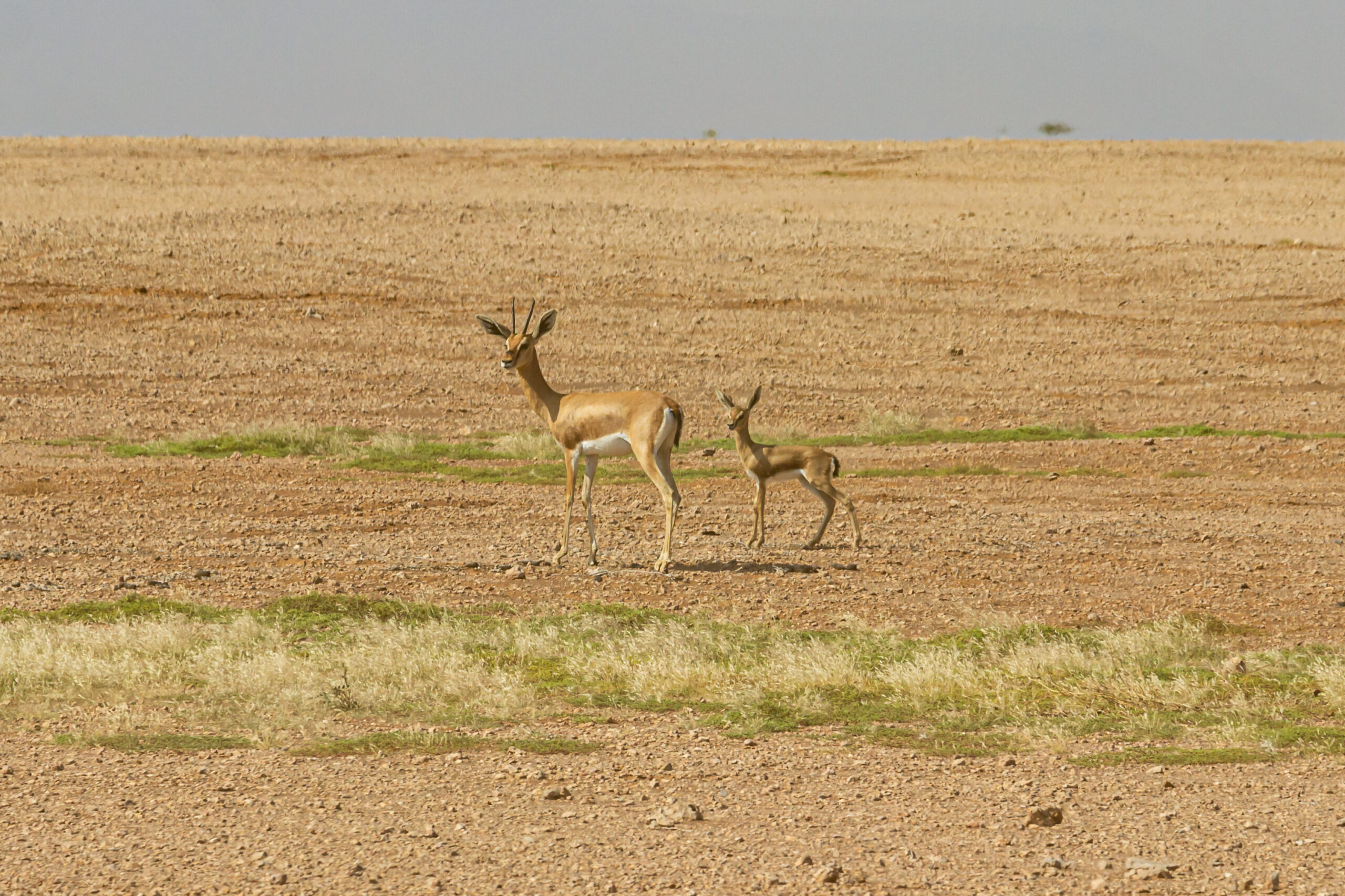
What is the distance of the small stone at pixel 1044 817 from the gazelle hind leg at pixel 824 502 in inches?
259

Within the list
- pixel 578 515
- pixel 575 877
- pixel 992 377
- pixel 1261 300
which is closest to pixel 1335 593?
pixel 578 515

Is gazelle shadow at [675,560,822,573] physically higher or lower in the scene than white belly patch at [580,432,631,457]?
lower

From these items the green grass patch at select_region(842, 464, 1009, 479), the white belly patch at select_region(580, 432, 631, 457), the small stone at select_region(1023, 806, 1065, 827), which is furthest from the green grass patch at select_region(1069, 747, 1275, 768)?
the green grass patch at select_region(842, 464, 1009, 479)

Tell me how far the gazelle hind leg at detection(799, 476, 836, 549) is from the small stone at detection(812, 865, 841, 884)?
→ 723 cm

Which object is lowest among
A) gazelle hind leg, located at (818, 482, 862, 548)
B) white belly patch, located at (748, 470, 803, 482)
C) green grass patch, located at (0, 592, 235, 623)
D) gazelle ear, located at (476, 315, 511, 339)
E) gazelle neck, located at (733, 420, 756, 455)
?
green grass patch, located at (0, 592, 235, 623)

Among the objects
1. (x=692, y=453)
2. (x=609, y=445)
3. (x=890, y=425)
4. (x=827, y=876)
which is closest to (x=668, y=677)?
(x=827, y=876)

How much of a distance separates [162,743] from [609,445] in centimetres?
486

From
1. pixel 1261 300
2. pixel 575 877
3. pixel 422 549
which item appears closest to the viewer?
pixel 575 877

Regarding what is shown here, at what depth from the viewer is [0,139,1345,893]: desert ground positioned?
19.0ft

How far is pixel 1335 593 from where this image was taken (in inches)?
432

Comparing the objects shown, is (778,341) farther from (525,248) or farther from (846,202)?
(846,202)

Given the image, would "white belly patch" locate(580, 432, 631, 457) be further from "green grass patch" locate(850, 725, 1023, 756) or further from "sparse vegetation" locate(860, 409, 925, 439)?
"sparse vegetation" locate(860, 409, 925, 439)

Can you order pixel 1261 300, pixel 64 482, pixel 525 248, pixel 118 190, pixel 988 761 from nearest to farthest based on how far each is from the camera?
pixel 988 761 → pixel 64 482 → pixel 1261 300 → pixel 525 248 → pixel 118 190

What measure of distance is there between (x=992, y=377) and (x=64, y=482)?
15.1 metres
